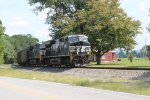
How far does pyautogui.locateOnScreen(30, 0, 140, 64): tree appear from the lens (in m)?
68.1

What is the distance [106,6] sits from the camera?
70.8 m

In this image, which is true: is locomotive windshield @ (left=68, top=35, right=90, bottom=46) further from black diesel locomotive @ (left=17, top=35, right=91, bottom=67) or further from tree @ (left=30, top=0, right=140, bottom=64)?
tree @ (left=30, top=0, right=140, bottom=64)

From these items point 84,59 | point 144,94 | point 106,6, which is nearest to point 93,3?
point 106,6

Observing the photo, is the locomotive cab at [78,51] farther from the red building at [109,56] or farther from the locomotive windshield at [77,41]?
the red building at [109,56]

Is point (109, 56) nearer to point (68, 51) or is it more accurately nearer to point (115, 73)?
point (68, 51)

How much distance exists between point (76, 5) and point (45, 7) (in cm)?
606

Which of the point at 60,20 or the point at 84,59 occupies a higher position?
the point at 60,20

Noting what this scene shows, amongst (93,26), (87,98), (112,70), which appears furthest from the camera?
(93,26)

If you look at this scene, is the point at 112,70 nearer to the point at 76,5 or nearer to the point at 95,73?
the point at 95,73

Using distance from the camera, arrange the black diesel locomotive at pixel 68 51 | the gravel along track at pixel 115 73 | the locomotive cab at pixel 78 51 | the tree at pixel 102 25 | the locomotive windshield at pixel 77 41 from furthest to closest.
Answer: the tree at pixel 102 25
the locomotive windshield at pixel 77 41
the black diesel locomotive at pixel 68 51
the locomotive cab at pixel 78 51
the gravel along track at pixel 115 73

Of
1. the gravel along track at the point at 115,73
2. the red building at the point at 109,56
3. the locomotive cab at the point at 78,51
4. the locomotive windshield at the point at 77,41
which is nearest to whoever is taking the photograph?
the gravel along track at the point at 115,73

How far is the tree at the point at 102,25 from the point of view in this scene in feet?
223

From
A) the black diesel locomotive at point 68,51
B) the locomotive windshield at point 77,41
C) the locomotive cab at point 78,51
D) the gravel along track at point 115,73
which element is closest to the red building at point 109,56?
the black diesel locomotive at point 68,51

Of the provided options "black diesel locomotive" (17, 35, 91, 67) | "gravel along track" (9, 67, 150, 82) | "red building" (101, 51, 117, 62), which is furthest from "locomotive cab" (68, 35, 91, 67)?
"red building" (101, 51, 117, 62)
